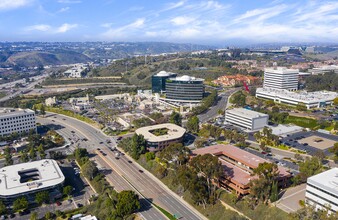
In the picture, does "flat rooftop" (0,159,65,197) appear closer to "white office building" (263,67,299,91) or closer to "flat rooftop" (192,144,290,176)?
"flat rooftop" (192,144,290,176)

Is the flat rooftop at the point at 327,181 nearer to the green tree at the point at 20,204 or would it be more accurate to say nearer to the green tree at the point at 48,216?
the green tree at the point at 48,216

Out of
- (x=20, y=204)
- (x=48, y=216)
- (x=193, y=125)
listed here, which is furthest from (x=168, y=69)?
(x=48, y=216)

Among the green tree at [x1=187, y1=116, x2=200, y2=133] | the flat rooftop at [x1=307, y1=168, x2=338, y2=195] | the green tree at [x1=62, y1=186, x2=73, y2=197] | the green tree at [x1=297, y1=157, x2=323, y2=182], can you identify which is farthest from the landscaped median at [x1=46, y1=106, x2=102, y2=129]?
the flat rooftop at [x1=307, y1=168, x2=338, y2=195]

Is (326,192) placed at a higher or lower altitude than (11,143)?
higher

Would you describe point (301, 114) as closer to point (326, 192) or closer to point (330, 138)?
point (330, 138)

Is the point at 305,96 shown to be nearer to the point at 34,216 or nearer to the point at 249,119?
the point at 249,119

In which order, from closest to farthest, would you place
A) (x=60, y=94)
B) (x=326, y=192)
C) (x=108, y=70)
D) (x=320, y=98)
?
(x=326, y=192)
(x=320, y=98)
(x=60, y=94)
(x=108, y=70)

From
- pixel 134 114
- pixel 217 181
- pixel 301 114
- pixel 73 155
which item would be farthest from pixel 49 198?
pixel 301 114
